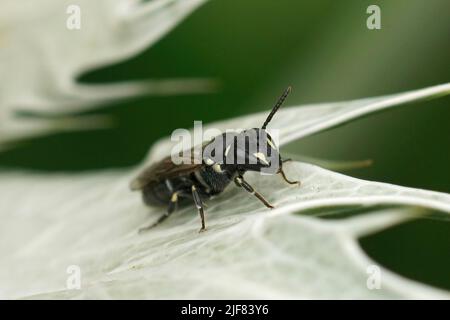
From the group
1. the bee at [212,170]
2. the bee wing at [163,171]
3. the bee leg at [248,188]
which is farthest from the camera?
the bee wing at [163,171]

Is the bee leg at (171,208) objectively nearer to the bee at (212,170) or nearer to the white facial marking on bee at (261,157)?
the bee at (212,170)

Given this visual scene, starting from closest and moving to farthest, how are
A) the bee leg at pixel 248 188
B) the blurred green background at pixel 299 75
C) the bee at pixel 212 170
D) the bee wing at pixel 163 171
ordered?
the bee leg at pixel 248 188
the bee at pixel 212 170
the bee wing at pixel 163 171
the blurred green background at pixel 299 75

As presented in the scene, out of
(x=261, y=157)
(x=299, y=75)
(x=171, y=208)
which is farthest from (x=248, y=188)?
(x=299, y=75)

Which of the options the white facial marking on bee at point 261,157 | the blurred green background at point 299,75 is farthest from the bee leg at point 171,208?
the blurred green background at point 299,75

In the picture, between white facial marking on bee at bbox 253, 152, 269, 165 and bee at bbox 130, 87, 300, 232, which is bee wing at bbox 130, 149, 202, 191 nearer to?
bee at bbox 130, 87, 300, 232

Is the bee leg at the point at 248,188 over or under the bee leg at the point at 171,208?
over
